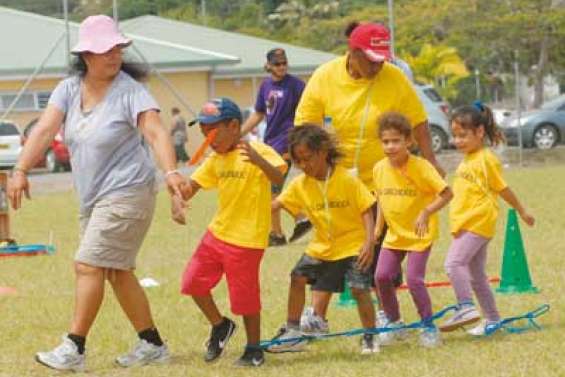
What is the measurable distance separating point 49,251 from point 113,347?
21.3 ft

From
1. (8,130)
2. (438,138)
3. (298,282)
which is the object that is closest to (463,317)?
(298,282)

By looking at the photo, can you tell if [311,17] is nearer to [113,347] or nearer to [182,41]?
[182,41]

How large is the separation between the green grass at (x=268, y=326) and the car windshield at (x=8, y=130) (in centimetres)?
1580

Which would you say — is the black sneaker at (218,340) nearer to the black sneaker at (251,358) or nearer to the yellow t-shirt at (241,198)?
the black sneaker at (251,358)

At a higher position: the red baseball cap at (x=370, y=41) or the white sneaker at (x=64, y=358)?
the red baseball cap at (x=370, y=41)

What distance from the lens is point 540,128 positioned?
3453 centimetres

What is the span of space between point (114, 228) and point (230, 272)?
673mm

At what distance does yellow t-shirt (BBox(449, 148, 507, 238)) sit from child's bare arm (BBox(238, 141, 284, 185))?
1473 mm

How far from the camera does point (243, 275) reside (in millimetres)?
7918

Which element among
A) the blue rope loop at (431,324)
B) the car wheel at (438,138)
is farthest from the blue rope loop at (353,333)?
the car wheel at (438,138)

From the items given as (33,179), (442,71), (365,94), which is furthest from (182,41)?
(365,94)

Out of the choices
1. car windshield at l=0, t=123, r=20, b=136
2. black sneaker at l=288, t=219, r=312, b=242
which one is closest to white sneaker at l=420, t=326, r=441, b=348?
black sneaker at l=288, t=219, r=312, b=242

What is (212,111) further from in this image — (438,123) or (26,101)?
(26,101)

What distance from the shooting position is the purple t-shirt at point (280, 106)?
594 inches
